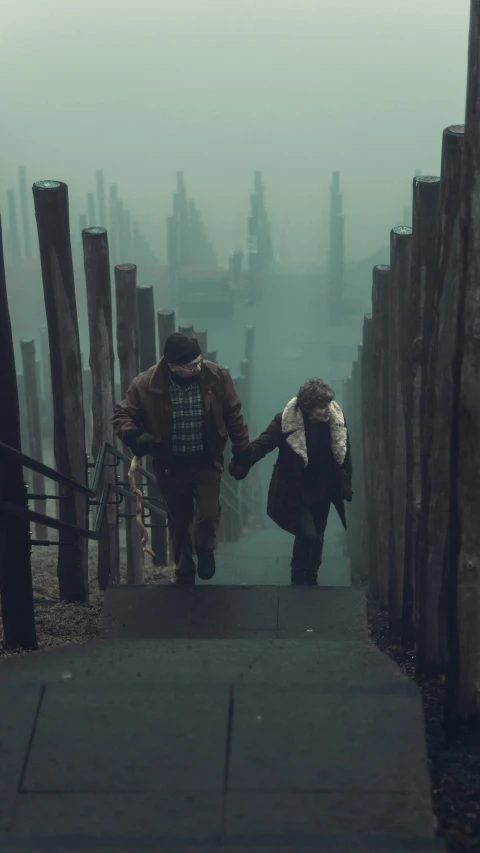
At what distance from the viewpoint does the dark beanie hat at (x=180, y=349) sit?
19.0 ft

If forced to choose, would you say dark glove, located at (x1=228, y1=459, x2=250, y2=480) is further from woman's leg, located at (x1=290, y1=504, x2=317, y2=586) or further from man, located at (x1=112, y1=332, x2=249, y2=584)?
woman's leg, located at (x1=290, y1=504, x2=317, y2=586)

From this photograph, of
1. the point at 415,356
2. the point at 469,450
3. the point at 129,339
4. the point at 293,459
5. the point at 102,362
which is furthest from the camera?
the point at 129,339

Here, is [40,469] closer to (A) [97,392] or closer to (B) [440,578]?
(B) [440,578]

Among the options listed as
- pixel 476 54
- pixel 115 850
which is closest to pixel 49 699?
pixel 115 850

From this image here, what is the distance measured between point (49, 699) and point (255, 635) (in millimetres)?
2419

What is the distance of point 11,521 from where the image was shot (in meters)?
4.82

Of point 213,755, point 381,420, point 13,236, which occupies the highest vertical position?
point 213,755

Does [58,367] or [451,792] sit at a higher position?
[58,367]

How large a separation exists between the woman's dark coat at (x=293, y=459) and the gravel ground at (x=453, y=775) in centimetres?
164

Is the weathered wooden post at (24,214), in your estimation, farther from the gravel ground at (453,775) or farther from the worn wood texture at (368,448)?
the gravel ground at (453,775)

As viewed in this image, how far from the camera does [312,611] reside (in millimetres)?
6105

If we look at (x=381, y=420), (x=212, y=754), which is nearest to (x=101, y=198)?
(x=381, y=420)

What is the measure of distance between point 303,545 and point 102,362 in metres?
2.25

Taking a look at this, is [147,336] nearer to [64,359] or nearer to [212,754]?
[64,359]
